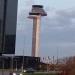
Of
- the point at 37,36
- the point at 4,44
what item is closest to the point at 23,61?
the point at 37,36

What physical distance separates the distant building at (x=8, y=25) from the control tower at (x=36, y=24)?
3881 cm

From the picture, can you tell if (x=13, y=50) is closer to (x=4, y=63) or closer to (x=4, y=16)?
(x=4, y=16)

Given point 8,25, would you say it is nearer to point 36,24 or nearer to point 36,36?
point 36,36

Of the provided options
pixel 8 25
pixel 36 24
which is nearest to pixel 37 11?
pixel 36 24

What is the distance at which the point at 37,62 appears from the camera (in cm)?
9794

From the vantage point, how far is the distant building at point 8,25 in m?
59.3

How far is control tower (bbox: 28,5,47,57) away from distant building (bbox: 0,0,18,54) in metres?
38.8

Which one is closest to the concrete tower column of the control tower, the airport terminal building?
the control tower

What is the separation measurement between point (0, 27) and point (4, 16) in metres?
2.54

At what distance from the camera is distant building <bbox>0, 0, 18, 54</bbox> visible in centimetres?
5933

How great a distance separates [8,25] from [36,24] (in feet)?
186

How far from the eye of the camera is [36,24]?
4624 inches

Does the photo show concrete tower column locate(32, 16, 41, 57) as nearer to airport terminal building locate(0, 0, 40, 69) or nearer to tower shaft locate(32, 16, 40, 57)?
tower shaft locate(32, 16, 40, 57)

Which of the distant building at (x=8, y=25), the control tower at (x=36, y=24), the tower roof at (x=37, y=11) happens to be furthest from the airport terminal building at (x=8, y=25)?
the tower roof at (x=37, y=11)
